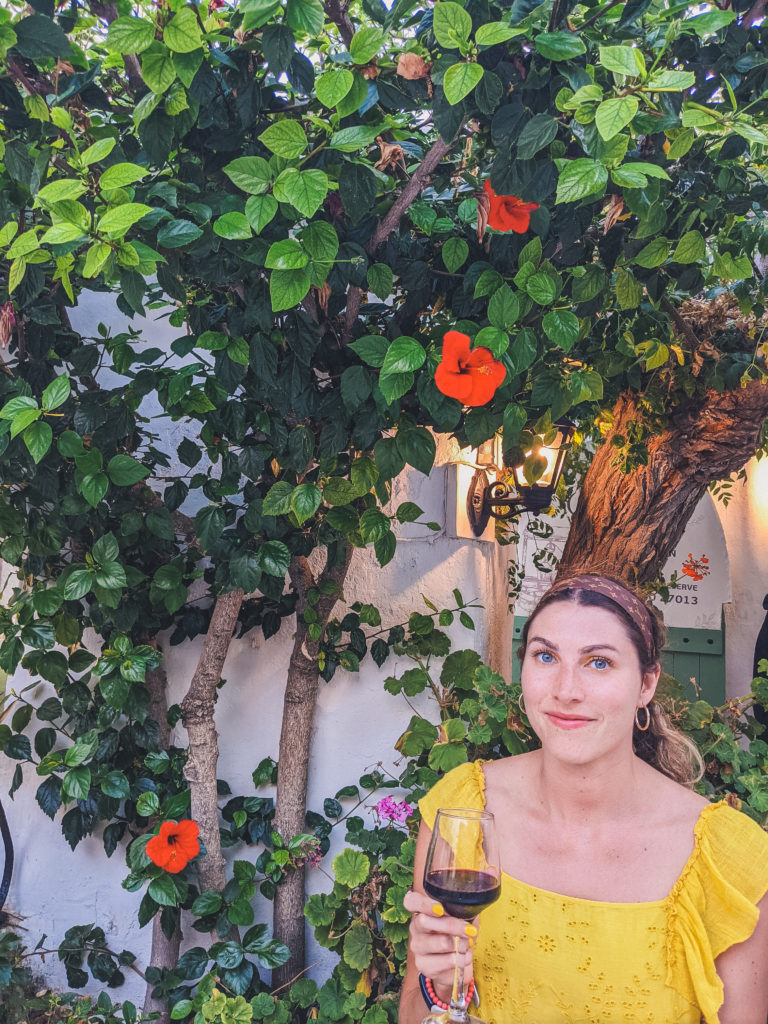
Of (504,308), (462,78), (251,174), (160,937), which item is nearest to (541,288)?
(504,308)

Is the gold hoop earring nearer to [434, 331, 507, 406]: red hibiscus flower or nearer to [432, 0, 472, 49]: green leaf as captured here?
[434, 331, 507, 406]: red hibiscus flower

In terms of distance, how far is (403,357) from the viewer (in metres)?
1.37

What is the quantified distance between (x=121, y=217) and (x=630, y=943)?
1.43m

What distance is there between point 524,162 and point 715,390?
1790 mm

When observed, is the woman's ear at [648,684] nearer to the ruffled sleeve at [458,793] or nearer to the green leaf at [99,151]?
the ruffled sleeve at [458,793]

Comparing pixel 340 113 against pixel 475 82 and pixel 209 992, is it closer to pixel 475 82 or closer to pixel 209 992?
pixel 475 82

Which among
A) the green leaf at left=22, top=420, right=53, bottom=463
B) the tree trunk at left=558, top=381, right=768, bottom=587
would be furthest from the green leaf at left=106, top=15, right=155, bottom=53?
the tree trunk at left=558, top=381, right=768, bottom=587

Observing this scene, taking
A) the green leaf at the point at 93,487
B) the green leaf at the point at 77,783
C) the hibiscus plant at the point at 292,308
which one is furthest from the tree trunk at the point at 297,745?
the green leaf at the point at 93,487

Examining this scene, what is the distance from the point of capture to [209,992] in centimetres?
194

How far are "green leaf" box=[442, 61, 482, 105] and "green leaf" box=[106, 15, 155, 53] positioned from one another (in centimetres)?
39

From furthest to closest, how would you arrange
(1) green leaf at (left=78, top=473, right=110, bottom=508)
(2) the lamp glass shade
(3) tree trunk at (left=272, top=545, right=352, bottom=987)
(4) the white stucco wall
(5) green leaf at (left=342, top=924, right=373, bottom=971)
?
(2) the lamp glass shade, (4) the white stucco wall, (3) tree trunk at (left=272, top=545, right=352, bottom=987), (5) green leaf at (left=342, top=924, right=373, bottom=971), (1) green leaf at (left=78, top=473, right=110, bottom=508)

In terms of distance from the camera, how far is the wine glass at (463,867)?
1.08 m

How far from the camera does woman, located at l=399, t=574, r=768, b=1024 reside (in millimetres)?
1353

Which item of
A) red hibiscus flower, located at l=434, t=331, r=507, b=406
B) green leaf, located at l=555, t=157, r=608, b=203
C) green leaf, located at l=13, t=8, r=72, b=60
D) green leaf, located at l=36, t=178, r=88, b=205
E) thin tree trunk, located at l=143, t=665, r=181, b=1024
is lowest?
thin tree trunk, located at l=143, t=665, r=181, b=1024
